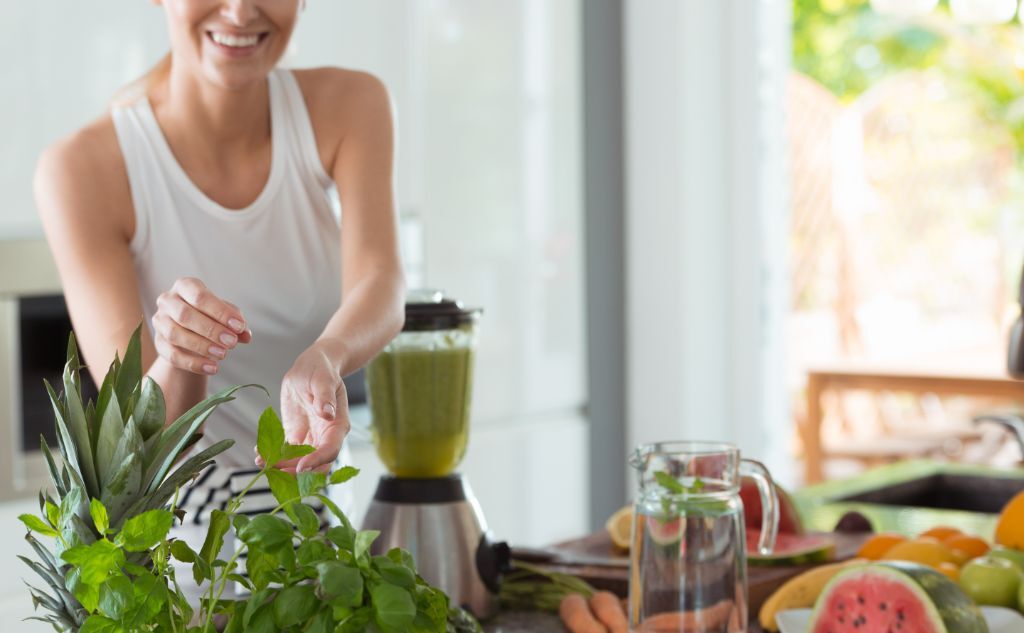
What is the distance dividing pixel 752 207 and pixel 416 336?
2.78 m

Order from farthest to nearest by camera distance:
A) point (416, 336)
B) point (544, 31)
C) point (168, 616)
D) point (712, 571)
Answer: point (544, 31) → point (416, 336) → point (712, 571) → point (168, 616)

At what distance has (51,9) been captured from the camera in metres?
2.41

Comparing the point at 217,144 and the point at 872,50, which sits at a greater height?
the point at 872,50

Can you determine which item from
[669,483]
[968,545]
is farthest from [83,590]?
[968,545]

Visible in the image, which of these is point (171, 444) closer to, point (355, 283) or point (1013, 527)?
point (355, 283)

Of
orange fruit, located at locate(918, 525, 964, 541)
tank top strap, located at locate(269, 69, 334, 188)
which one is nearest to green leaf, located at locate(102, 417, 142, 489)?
tank top strap, located at locate(269, 69, 334, 188)

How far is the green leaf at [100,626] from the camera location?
0.74 meters

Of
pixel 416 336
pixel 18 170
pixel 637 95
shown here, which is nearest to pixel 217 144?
pixel 416 336

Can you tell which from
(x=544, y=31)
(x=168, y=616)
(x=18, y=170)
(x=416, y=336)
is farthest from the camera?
(x=544, y=31)

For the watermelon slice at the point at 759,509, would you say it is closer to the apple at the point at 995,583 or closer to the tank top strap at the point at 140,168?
the apple at the point at 995,583

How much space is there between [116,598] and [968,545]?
97 centimetres

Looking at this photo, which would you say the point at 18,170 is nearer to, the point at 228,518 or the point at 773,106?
the point at 228,518

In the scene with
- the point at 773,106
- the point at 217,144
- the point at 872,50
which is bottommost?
the point at 217,144

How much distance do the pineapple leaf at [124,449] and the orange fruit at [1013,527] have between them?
3.39 ft
